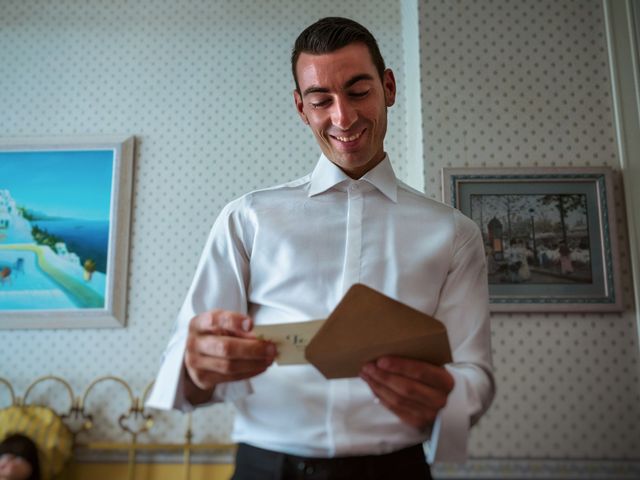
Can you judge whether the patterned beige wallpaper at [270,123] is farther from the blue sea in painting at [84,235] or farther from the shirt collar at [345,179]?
the shirt collar at [345,179]

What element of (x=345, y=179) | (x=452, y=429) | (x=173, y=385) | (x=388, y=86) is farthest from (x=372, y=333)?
(x=388, y=86)

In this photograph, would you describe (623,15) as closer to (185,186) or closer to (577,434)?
(577,434)

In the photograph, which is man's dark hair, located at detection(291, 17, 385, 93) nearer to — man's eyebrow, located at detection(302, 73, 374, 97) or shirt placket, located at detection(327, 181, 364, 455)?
man's eyebrow, located at detection(302, 73, 374, 97)

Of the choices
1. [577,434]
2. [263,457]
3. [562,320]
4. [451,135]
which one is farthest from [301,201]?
[577,434]

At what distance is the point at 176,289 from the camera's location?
2971 mm

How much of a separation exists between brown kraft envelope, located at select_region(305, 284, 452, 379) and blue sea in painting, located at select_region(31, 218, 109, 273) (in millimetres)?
2569

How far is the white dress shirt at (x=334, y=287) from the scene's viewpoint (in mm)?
875

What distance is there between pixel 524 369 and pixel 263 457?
1.93 metres

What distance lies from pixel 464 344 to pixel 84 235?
266cm

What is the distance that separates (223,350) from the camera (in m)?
0.76

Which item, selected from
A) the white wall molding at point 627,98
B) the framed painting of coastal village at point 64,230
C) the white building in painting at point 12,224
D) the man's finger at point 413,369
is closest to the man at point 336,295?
the man's finger at point 413,369

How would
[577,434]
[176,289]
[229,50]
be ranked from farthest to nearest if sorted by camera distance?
[229,50], [176,289], [577,434]

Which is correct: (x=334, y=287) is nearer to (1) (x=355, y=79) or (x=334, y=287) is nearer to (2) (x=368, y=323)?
(2) (x=368, y=323)

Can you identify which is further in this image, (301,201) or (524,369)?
(524,369)
